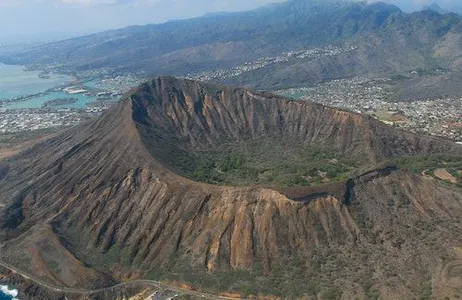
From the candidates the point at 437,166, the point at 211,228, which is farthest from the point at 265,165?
the point at 437,166

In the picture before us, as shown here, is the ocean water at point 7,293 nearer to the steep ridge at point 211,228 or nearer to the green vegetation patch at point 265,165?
the steep ridge at point 211,228

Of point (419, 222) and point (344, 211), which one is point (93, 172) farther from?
point (419, 222)

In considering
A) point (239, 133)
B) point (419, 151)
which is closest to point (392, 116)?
point (419, 151)

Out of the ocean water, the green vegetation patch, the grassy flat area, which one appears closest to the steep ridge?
the ocean water

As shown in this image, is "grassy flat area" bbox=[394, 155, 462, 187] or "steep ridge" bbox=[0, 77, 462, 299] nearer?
"steep ridge" bbox=[0, 77, 462, 299]

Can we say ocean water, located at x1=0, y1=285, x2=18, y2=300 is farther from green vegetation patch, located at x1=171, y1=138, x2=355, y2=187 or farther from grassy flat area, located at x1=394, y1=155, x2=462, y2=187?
grassy flat area, located at x1=394, y1=155, x2=462, y2=187

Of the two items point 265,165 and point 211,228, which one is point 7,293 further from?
point 265,165
